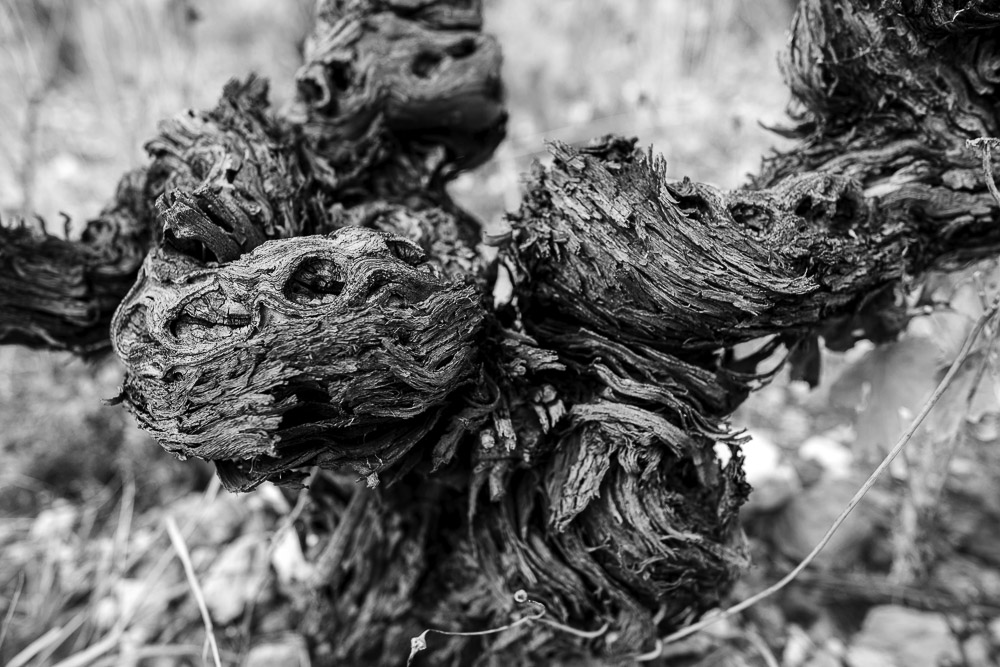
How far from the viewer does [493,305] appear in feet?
3.62

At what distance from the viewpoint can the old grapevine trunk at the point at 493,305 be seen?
2.93ft

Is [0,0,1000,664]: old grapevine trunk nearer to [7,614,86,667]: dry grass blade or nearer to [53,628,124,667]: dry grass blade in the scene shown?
[53,628,124,667]: dry grass blade

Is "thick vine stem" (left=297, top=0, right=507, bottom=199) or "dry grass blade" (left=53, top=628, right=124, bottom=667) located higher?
"thick vine stem" (left=297, top=0, right=507, bottom=199)

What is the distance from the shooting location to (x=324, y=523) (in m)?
1.38

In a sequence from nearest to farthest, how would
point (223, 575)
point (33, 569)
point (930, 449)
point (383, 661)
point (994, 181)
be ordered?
point (994, 181) → point (383, 661) → point (930, 449) → point (223, 575) → point (33, 569)

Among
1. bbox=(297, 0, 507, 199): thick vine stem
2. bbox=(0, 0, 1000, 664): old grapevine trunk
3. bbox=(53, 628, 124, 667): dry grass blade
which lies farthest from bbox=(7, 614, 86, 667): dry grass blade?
bbox=(297, 0, 507, 199): thick vine stem

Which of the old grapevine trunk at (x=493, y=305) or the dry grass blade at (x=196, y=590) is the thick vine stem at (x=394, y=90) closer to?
the old grapevine trunk at (x=493, y=305)

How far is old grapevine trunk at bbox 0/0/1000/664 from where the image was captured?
0.89 metres

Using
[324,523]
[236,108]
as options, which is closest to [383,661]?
[324,523]

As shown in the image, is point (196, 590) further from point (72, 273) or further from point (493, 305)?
point (493, 305)

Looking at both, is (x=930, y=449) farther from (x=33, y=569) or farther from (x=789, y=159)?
(x=33, y=569)

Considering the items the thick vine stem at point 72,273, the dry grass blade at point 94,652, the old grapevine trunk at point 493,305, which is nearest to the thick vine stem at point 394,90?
the old grapevine trunk at point 493,305

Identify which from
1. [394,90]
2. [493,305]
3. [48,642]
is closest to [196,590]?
[48,642]

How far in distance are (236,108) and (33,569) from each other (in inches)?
56.2
